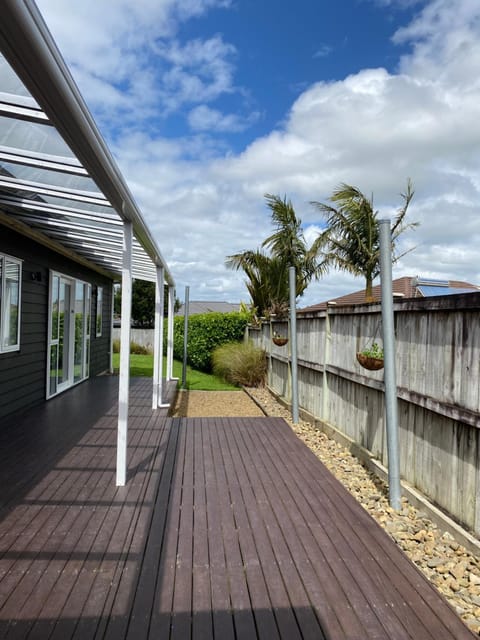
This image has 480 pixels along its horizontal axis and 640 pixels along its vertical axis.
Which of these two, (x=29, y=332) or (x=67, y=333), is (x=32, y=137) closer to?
(x=29, y=332)

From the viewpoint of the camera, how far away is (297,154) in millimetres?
22875

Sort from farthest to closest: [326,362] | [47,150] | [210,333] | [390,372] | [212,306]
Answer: [212,306] < [210,333] < [326,362] < [390,372] < [47,150]

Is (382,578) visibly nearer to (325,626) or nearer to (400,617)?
(400,617)

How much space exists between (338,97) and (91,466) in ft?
47.8

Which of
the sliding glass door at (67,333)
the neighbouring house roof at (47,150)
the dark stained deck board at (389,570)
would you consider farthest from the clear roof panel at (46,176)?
the sliding glass door at (67,333)

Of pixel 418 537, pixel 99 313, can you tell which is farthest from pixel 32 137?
pixel 99 313

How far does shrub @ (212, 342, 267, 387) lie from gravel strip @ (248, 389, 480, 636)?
18.5 feet

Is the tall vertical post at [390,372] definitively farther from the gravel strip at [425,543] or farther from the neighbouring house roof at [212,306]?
the neighbouring house roof at [212,306]

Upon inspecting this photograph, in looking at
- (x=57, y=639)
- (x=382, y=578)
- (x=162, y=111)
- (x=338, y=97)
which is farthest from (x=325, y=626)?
(x=338, y=97)

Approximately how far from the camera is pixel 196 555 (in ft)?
7.93

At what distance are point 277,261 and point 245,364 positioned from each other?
5.13 m

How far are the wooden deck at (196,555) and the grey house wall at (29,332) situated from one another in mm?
1592

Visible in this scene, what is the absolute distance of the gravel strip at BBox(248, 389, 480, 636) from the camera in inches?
91.7

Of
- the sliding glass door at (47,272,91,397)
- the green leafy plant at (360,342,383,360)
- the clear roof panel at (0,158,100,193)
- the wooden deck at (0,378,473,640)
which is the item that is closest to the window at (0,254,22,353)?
the sliding glass door at (47,272,91,397)
